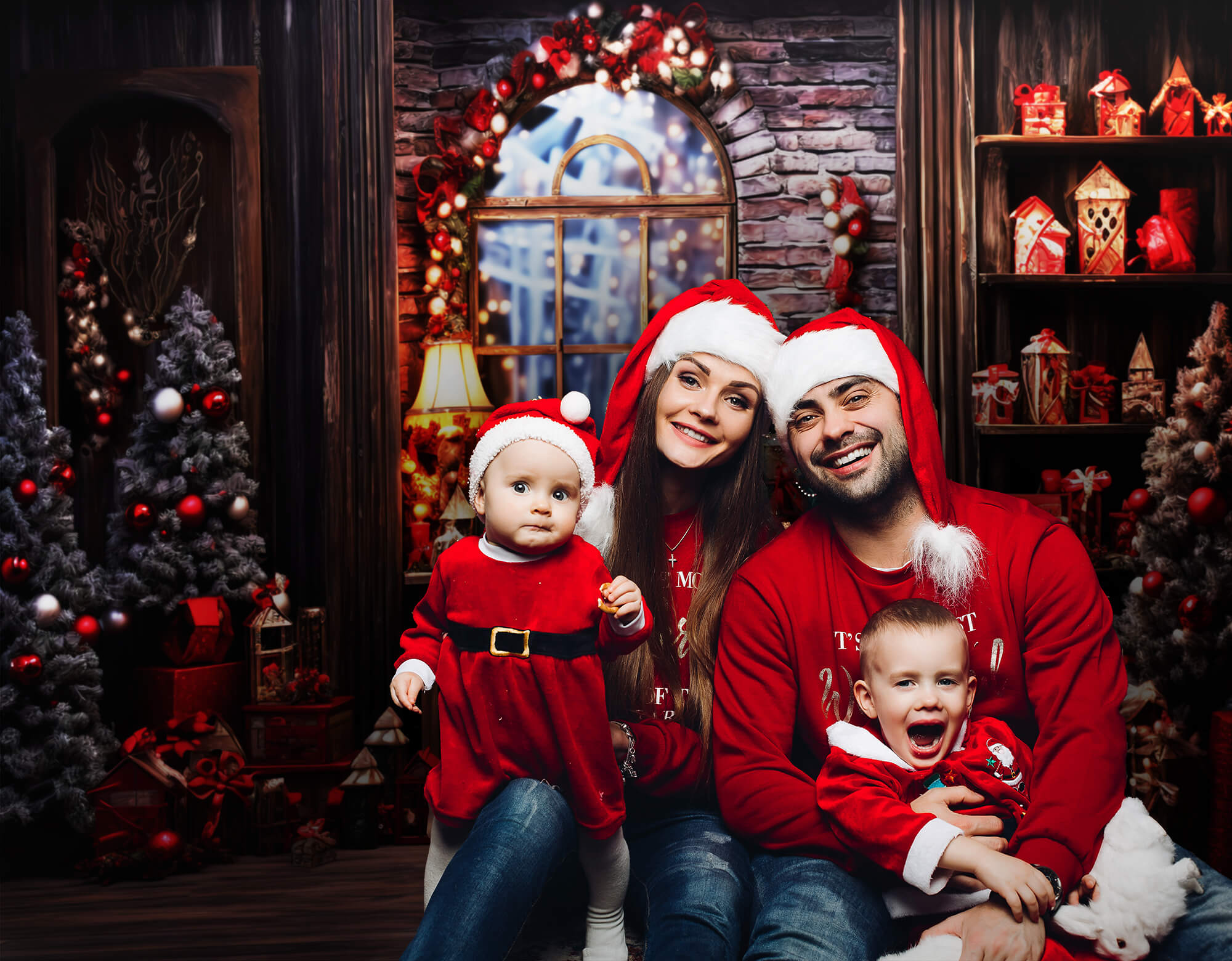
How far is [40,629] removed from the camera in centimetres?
283

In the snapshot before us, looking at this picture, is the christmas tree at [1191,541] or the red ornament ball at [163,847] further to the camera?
the red ornament ball at [163,847]

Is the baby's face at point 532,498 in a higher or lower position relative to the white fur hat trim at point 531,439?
lower

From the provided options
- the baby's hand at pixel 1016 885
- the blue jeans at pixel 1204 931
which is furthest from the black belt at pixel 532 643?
the blue jeans at pixel 1204 931

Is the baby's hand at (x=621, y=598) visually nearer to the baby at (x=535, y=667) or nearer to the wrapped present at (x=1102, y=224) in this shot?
the baby at (x=535, y=667)

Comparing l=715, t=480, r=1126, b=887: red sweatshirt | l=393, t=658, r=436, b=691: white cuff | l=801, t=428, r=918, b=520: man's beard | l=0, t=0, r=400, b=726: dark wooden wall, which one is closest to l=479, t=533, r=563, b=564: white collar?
l=393, t=658, r=436, b=691: white cuff

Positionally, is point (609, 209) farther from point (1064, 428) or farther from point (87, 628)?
point (87, 628)

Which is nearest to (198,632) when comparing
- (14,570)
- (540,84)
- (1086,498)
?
(14,570)

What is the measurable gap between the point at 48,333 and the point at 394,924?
2307mm

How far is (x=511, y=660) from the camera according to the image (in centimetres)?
159

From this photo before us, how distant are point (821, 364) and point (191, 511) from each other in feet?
7.18

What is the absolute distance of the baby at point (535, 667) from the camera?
5.22 feet

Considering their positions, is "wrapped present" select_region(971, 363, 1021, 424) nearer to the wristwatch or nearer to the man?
the man

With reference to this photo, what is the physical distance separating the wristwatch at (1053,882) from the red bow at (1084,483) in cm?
178

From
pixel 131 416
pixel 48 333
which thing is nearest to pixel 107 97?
pixel 48 333
